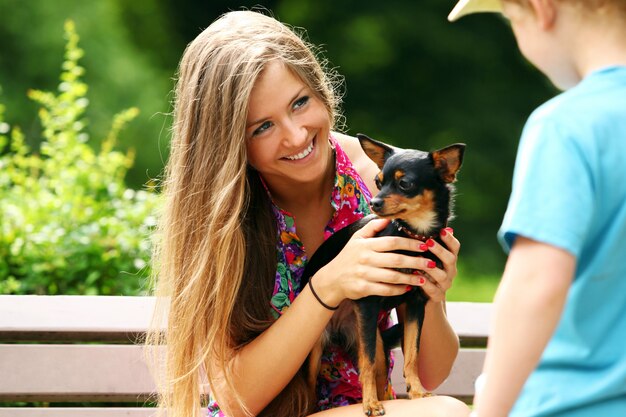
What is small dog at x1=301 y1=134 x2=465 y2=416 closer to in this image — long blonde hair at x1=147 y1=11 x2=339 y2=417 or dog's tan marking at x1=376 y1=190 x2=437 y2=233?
dog's tan marking at x1=376 y1=190 x2=437 y2=233

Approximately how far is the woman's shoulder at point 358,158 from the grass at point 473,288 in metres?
3.38

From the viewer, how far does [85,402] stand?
9.86 feet

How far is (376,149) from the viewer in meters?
2.24

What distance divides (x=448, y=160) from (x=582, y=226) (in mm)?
844

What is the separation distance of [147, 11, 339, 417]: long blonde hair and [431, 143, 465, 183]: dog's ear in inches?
19.4

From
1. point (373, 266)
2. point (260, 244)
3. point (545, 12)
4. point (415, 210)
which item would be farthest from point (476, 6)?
point (260, 244)

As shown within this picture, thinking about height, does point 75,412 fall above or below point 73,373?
below

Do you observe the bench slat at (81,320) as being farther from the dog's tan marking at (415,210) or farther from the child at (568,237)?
the child at (568,237)

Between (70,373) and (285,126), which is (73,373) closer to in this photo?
(70,373)

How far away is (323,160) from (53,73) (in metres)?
4.71

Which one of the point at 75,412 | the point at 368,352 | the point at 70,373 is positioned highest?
the point at 368,352

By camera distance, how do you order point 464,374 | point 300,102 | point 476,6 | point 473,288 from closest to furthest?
point 476,6 → point 300,102 → point 464,374 → point 473,288

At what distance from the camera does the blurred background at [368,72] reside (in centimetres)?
674

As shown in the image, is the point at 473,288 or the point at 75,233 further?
the point at 473,288
